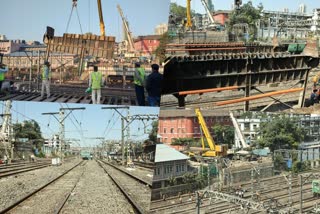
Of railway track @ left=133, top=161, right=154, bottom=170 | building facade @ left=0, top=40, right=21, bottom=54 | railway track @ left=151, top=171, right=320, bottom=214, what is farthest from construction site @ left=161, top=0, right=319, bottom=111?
building facade @ left=0, top=40, right=21, bottom=54

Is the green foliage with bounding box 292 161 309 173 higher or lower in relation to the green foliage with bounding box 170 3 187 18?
lower

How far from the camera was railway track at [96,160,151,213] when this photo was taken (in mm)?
2053

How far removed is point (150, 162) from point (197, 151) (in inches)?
16.7

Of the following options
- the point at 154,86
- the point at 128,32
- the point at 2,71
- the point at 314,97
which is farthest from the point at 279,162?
the point at 2,71

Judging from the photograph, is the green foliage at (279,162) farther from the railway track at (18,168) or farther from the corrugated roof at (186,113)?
the railway track at (18,168)

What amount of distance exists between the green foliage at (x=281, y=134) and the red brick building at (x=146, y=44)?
1182mm

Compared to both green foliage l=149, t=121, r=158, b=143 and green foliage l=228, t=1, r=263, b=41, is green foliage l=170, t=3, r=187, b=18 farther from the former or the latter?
green foliage l=149, t=121, r=158, b=143

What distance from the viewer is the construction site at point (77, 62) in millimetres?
1716

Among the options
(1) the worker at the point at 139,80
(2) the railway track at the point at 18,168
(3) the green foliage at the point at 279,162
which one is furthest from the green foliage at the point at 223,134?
(2) the railway track at the point at 18,168

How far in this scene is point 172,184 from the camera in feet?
7.39

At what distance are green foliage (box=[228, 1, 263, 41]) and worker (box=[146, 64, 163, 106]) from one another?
32.2 inches

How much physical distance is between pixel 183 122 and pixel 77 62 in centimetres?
83

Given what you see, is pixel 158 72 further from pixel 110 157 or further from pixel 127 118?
pixel 110 157

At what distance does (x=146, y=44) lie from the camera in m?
1.83
